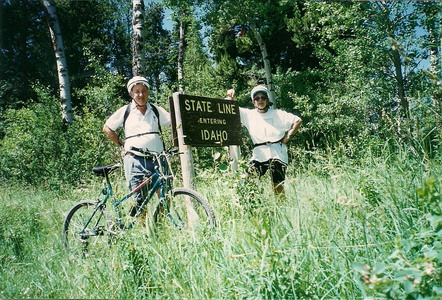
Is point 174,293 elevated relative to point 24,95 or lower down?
lower down

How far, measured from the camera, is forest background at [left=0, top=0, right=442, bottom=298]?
1.95 meters

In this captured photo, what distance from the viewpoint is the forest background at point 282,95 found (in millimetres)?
1946

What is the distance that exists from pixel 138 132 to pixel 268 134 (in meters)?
1.48

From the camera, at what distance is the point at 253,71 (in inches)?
611

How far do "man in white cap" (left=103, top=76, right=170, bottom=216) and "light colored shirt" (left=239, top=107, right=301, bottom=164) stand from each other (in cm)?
107

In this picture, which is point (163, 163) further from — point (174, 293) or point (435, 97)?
point (435, 97)

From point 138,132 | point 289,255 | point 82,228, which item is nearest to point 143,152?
point 138,132

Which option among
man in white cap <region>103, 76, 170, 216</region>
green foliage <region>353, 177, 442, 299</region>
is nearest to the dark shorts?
Answer: man in white cap <region>103, 76, 170, 216</region>

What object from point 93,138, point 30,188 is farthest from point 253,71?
point 30,188

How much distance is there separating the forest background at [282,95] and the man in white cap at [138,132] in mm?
669

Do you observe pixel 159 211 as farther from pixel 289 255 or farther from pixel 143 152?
pixel 289 255

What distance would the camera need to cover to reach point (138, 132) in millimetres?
3707

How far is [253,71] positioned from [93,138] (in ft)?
30.1

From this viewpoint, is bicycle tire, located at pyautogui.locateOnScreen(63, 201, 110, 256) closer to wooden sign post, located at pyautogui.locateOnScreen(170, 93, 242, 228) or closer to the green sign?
wooden sign post, located at pyautogui.locateOnScreen(170, 93, 242, 228)
